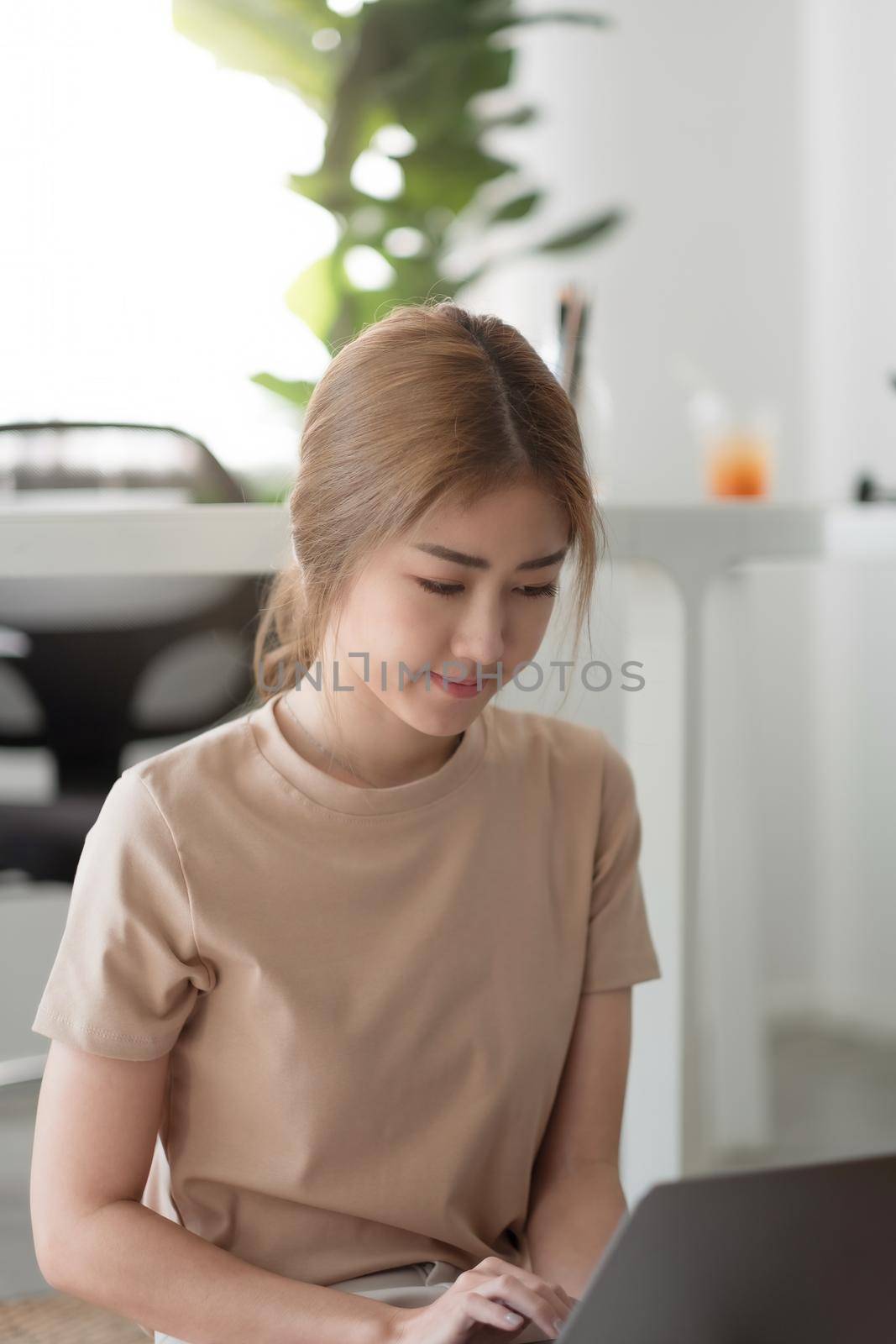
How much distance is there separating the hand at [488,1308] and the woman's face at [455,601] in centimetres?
27

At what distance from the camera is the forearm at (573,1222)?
0.80 m

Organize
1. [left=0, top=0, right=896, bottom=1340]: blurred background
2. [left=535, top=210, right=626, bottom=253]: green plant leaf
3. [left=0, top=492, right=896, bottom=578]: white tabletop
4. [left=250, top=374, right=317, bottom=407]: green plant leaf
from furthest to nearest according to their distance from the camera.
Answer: [left=535, top=210, right=626, bottom=253]: green plant leaf
[left=250, top=374, right=317, bottom=407]: green plant leaf
[left=0, top=0, right=896, bottom=1340]: blurred background
[left=0, top=492, right=896, bottom=578]: white tabletop

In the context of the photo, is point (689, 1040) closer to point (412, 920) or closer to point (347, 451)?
point (412, 920)

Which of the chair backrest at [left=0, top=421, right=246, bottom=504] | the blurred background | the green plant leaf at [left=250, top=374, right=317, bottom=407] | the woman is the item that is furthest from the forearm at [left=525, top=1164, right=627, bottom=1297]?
the green plant leaf at [left=250, top=374, right=317, bottom=407]

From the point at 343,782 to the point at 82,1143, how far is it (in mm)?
227

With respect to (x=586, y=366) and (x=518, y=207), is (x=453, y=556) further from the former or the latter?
(x=518, y=207)

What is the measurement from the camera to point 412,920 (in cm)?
79

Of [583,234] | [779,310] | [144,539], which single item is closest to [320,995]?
[144,539]

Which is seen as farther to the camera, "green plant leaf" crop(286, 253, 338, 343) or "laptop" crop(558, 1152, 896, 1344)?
"green plant leaf" crop(286, 253, 338, 343)

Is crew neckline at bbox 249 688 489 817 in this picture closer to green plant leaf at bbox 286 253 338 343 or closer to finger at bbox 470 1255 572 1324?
finger at bbox 470 1255 572 1324

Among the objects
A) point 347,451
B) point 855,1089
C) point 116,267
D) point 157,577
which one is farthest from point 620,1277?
point 116,267

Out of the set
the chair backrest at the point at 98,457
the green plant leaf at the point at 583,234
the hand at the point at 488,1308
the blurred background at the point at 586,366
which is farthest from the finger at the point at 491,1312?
the green plant leaf at the point at 583,234

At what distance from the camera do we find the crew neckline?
2.56 feet

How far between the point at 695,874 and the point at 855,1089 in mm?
865
